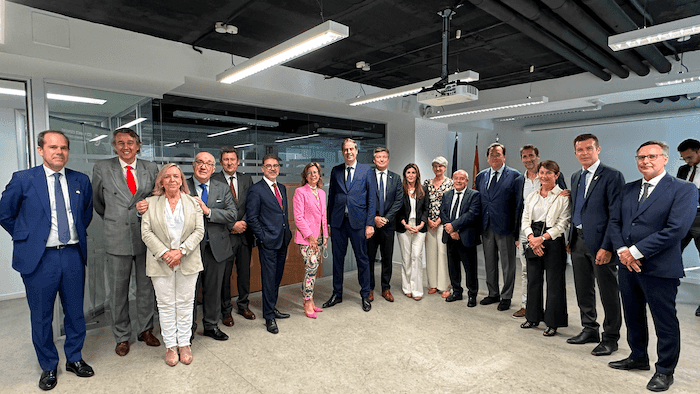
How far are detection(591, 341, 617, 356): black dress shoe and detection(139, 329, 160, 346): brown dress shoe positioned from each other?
148 inches

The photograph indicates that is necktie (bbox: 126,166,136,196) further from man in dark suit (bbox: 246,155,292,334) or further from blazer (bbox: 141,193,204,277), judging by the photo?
man in dark suit (bbox: 246,155,292,334)

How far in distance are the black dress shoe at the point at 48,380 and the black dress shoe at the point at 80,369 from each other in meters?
0.13

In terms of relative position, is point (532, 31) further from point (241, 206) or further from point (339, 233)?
point (241, 206)

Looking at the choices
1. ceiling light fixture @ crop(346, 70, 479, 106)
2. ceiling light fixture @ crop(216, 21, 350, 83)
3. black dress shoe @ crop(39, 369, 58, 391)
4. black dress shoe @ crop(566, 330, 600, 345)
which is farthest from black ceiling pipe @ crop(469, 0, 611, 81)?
black dress shoe @ crop(39, 369, 58, 391)

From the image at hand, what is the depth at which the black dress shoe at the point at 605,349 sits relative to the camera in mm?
→ 3228

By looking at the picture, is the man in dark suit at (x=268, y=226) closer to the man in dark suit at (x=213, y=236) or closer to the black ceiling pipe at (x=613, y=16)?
the man in dark suit at (x=213, y=236)

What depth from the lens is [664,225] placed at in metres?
2.68

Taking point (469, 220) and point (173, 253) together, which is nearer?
point (173, 253)

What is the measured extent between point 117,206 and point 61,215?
416 mm

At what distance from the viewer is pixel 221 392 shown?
2699 mm

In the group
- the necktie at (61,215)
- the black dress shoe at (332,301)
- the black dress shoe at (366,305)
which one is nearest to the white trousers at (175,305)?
the necktie at (61,215)

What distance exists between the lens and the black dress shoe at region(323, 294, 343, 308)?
177 inches

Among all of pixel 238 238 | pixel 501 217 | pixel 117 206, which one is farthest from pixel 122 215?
pixel 501 217

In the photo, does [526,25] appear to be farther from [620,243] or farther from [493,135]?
[493,135]
